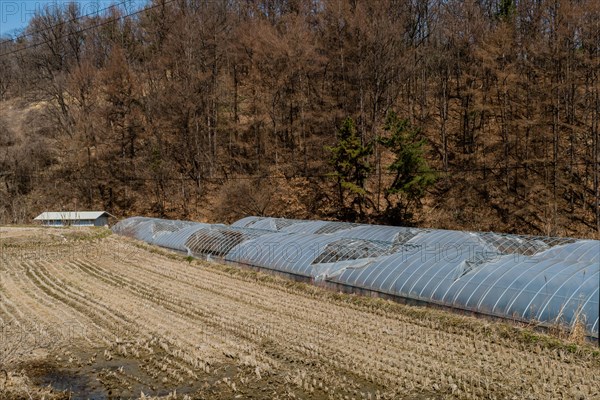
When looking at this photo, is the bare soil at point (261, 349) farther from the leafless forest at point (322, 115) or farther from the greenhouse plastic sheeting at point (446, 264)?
the leafless forest at point (322, 115)

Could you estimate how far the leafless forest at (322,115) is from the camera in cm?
2978

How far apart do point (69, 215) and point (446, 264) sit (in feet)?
111

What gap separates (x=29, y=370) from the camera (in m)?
10.4

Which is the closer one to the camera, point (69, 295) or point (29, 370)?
point (29, 370)

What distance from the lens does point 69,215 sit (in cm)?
4044

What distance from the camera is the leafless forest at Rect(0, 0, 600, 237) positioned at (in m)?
29.8

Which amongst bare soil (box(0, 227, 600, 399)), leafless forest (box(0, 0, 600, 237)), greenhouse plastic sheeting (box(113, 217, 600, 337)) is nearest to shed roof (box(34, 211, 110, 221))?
leafless forest (box(0, 0, 600, 237))

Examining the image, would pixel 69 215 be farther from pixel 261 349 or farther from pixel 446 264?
pixel 446 264

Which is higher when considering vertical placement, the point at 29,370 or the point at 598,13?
the point at 598,13

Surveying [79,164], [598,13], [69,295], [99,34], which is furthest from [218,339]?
[99,34]

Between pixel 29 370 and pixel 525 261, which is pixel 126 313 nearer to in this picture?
pixel 29 370

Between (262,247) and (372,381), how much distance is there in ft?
40.1

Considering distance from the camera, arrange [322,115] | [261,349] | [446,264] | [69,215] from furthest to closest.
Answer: [69,215] → [322,115] → [446,264] → [261,349]

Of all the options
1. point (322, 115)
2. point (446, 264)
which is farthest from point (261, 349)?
point (322, 115)
